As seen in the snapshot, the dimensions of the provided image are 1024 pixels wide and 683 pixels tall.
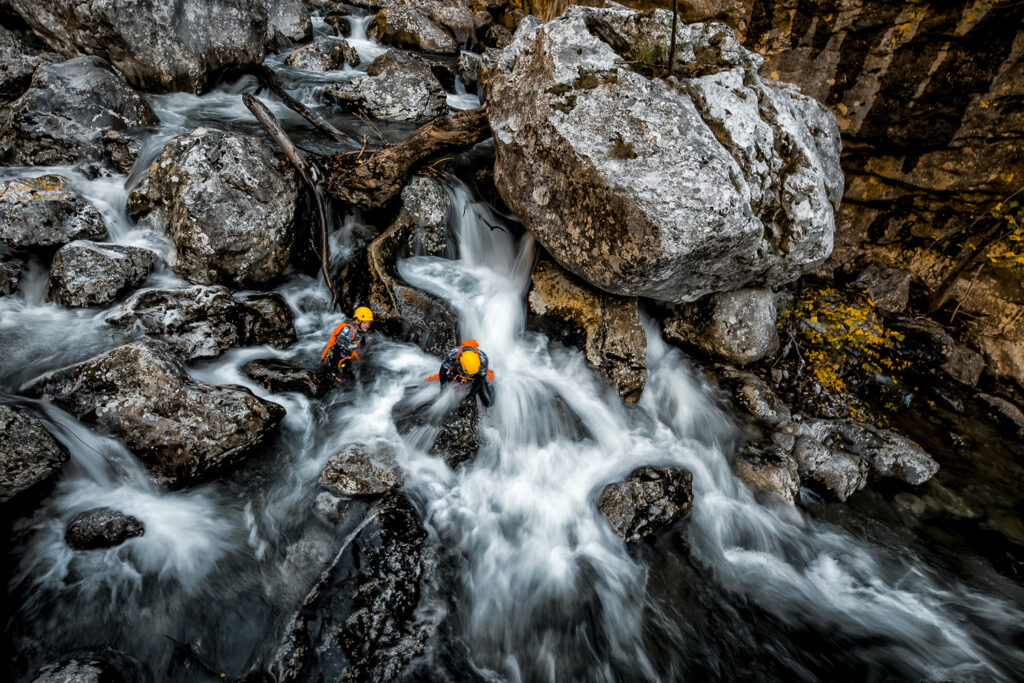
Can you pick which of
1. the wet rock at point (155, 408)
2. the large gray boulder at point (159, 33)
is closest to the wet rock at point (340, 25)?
the large gray boulder at point (159, 33)

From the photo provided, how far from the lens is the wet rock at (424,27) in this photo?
13828mm

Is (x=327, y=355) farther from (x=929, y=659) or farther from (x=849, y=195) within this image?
(x=849, y=195)

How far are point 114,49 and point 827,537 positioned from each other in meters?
13.5

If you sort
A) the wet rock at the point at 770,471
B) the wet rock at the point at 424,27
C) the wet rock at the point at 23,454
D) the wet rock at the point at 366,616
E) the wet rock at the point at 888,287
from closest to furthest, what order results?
the wet rock at the point at 366,616 < the wet rock at the point at 23,454 < the wet rock at the point at 770,471 < the wet rock at the point at 888,287 < the wet rock at the point at 424,27

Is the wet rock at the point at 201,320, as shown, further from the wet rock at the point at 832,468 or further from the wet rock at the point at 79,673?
the wet rock at the point at 832,468

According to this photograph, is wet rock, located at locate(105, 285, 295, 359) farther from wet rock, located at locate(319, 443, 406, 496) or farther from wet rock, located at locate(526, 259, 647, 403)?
wet rock, located at locate(526, 259, 647, 403)

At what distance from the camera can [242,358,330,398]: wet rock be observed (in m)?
5.44

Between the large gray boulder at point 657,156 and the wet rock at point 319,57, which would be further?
the wet rock at point 319,57

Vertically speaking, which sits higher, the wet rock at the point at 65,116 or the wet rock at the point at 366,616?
the wet rock at the point at 65,116

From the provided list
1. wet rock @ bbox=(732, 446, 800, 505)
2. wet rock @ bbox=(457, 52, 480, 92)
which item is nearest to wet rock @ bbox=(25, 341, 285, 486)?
wet rock @ bbox=(732, 446, 800, 505)

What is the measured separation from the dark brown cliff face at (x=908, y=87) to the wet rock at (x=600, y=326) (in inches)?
197

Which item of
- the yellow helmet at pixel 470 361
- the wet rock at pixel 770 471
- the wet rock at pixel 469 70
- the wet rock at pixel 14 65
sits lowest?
the wet rock at pixel 770 471

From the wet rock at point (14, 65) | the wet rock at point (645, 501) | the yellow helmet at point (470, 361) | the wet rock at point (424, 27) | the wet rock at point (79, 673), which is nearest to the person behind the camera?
the wet rock at point (79, 673)

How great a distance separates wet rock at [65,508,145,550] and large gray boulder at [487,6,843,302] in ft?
17.6
